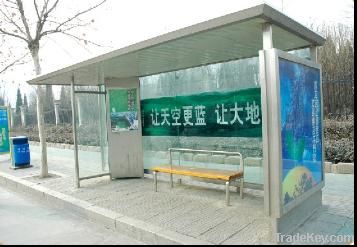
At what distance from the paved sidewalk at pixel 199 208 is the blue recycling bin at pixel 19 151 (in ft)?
9.00

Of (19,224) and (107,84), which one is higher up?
(107,84)

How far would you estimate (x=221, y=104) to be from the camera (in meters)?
6.39

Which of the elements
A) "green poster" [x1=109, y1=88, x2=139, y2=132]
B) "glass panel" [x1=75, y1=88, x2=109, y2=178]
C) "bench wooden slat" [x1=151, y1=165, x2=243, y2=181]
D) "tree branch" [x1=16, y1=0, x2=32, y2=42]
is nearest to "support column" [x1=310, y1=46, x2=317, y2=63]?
"bench wooden slat" [x1=151, y1=165, x2=243, y2=181]

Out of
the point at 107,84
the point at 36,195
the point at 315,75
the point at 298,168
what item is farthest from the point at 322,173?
the point at 36,195

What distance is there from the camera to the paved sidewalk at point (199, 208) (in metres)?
4.37

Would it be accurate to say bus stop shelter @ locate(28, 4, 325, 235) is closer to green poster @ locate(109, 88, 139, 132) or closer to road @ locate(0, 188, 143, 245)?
green poster @ locate(109, 88, 139, 132)

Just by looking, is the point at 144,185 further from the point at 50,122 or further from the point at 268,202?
the point at 50,122

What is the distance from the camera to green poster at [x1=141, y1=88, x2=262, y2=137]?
19.6 ft

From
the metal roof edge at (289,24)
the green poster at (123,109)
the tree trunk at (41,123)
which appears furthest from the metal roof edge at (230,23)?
the tree trunk at (41,123)

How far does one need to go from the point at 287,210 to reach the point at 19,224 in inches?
153

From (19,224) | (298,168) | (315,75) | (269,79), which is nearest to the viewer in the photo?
(269,79)

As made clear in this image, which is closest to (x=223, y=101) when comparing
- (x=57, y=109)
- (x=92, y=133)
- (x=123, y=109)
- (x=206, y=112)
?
(x=206, y=112)

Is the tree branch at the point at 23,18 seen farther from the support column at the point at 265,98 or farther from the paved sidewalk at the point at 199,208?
the support column at the point at 265,98

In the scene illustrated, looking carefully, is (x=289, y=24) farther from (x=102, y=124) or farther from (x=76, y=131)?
(x=102, y=124)
